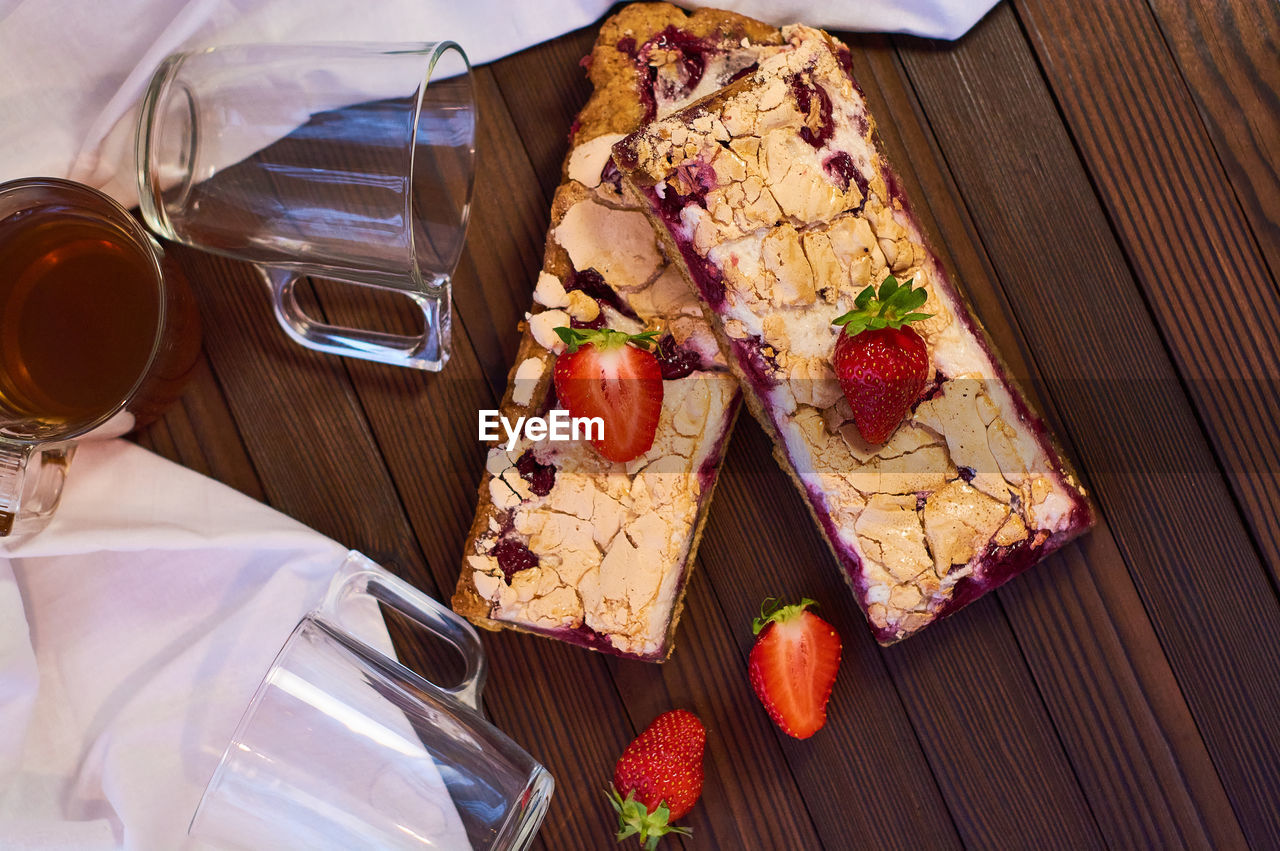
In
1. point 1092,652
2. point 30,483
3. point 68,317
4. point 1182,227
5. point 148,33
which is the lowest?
point 1092,652

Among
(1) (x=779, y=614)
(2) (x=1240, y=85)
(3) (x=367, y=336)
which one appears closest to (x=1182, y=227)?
(2) (x=1240, y=85)

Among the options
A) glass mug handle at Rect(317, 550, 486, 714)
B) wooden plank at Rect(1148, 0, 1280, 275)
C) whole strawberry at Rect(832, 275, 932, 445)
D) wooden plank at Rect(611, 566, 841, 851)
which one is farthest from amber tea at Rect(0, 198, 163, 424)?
wooden plank at Rect(1148, 0, 1280, 275)

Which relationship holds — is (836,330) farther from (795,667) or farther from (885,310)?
(795,667)

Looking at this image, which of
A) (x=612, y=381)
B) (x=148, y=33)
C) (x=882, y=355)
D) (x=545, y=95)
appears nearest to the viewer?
(x=882, y=355)

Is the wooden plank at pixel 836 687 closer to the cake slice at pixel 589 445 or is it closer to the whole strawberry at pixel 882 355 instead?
the cake slice at pixel 589 445

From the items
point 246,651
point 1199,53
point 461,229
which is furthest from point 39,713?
point 1199,53

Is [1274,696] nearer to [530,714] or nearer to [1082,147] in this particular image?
[1082,147]

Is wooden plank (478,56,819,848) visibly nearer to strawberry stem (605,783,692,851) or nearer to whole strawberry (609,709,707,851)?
whole strawberry (609,709,707,851)
